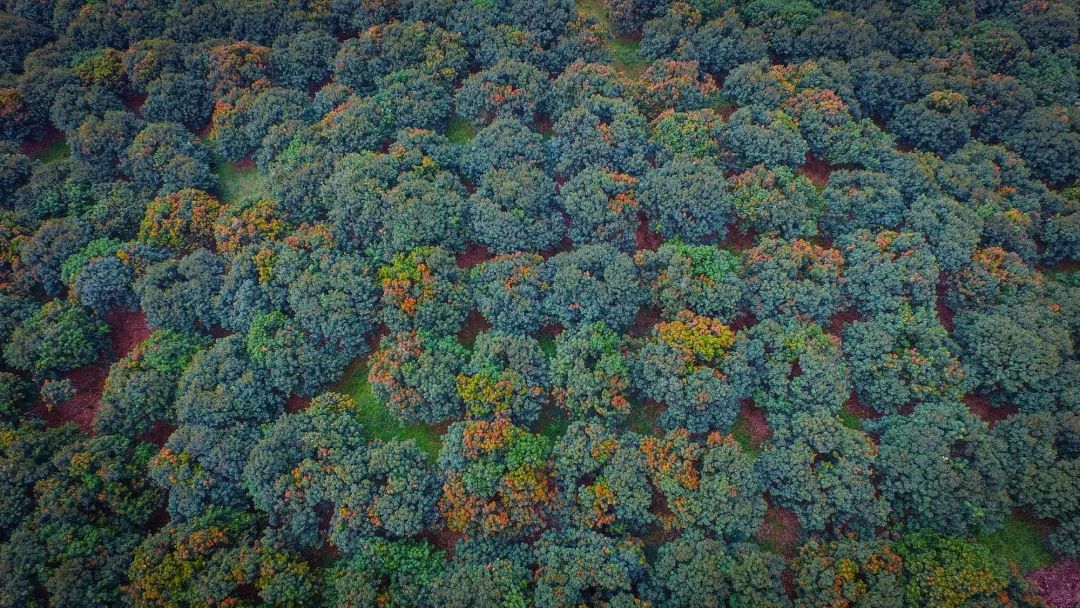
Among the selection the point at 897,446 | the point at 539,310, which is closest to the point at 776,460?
the point at 897,446

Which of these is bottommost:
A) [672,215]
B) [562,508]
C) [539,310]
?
[562,508]

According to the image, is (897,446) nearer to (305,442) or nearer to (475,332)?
(475,332)

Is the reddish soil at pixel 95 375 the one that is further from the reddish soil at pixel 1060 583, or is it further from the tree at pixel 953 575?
the reddish soil at pixel 1060 583

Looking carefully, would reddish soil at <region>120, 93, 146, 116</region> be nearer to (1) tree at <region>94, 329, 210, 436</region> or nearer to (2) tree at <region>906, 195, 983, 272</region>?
(1) tree at <region>94, 329, 210, 436</region>

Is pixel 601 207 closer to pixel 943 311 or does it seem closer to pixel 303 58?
pixel 943 311

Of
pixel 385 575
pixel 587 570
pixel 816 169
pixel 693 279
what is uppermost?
pixel 693 279

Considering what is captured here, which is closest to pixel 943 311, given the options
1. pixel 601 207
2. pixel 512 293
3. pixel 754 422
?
pixel 754 422

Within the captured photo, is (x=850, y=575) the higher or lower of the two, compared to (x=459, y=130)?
lower
